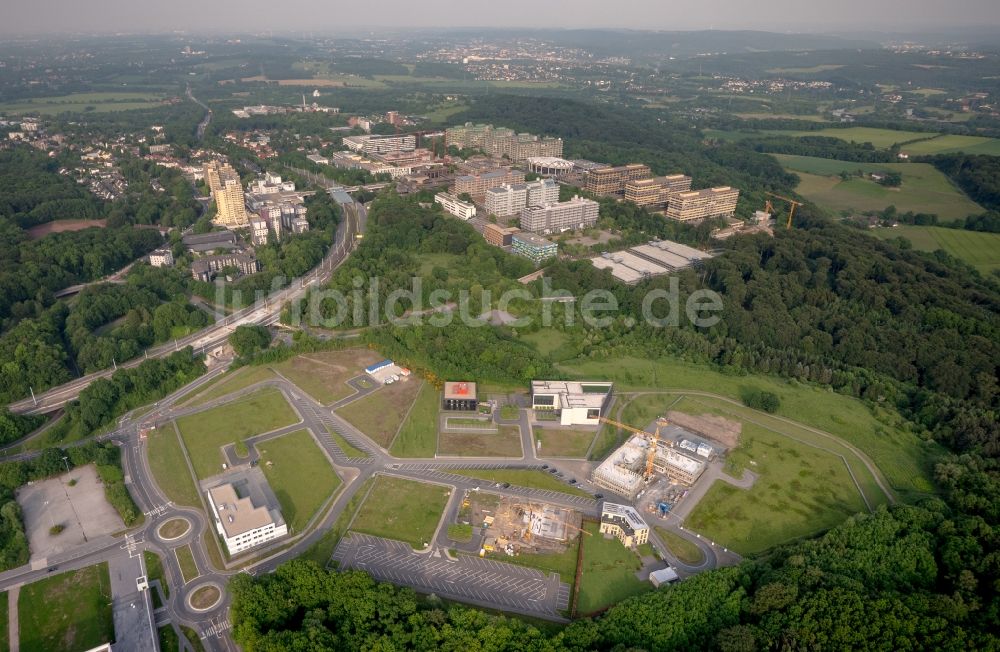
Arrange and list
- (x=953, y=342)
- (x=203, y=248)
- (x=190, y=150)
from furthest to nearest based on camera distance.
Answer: (x=190, y=150)
(x=203, y=248)
(x=953, y=342)

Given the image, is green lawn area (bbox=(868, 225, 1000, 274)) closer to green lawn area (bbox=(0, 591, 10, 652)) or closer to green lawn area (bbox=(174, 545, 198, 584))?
green lawn area (bbox=(174, 545, 198, 584))

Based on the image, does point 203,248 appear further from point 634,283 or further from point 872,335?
point 872,335

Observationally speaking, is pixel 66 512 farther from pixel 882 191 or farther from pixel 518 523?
pixel 882 191

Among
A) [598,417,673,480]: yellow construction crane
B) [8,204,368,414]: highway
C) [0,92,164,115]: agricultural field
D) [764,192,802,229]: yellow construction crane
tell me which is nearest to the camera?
[598,417,673,480]: yellow construction crane

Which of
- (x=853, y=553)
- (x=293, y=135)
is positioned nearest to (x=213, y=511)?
(x=853, y=553)

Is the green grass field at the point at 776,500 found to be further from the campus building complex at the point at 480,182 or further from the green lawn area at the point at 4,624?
the campus building complex at the point at 480,182

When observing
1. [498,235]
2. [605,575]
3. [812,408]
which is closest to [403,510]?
[605,575]

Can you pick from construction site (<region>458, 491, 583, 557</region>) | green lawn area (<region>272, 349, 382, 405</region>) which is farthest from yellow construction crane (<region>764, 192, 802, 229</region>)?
construction site (<region>458, 491, 583, 557</region>)
